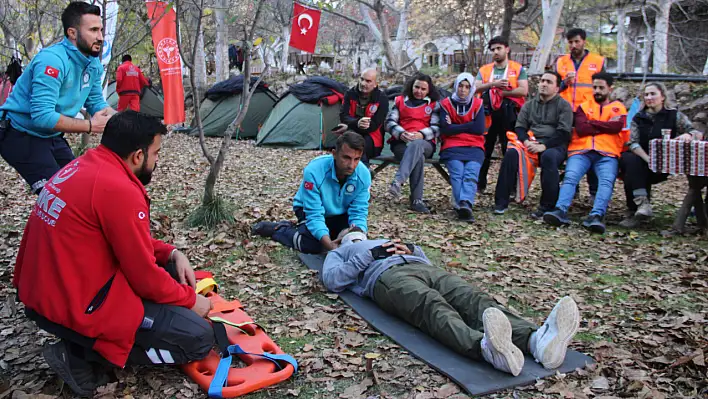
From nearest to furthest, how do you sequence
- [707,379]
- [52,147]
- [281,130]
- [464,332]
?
[707,379] < [464,332] < [52,147] < [281,130]

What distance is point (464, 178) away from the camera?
6.31m

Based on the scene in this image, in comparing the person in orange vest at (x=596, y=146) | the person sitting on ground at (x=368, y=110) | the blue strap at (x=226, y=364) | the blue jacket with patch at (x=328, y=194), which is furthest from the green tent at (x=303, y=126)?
the blue strap at (x=226, y=364)

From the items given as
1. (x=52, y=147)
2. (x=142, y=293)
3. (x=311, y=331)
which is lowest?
(x=311, y=331)

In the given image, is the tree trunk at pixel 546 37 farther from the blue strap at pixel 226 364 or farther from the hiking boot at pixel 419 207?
the blue strap at pixel 226 364

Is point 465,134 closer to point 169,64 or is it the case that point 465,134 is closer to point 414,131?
point 414,131

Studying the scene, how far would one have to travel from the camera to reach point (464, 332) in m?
2.99

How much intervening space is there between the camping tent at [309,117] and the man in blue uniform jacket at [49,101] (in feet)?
23.7

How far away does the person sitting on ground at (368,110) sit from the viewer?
22.7 feet

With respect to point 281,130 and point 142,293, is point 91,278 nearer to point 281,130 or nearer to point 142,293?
point 142,293

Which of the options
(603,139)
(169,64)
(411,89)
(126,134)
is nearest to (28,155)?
(126,134)

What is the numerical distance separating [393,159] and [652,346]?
160 inches

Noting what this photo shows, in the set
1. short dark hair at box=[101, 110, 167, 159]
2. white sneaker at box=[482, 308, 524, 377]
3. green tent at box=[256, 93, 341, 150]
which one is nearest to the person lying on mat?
white sneaker at box=[482, 308, 524, 377]

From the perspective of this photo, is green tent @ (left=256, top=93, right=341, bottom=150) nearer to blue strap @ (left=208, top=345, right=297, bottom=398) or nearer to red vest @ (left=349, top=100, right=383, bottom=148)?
red vest @ (left=349, top=100, right=383, bottom=148)

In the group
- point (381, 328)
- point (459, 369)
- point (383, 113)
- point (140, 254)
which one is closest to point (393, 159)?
point (383, 113)
